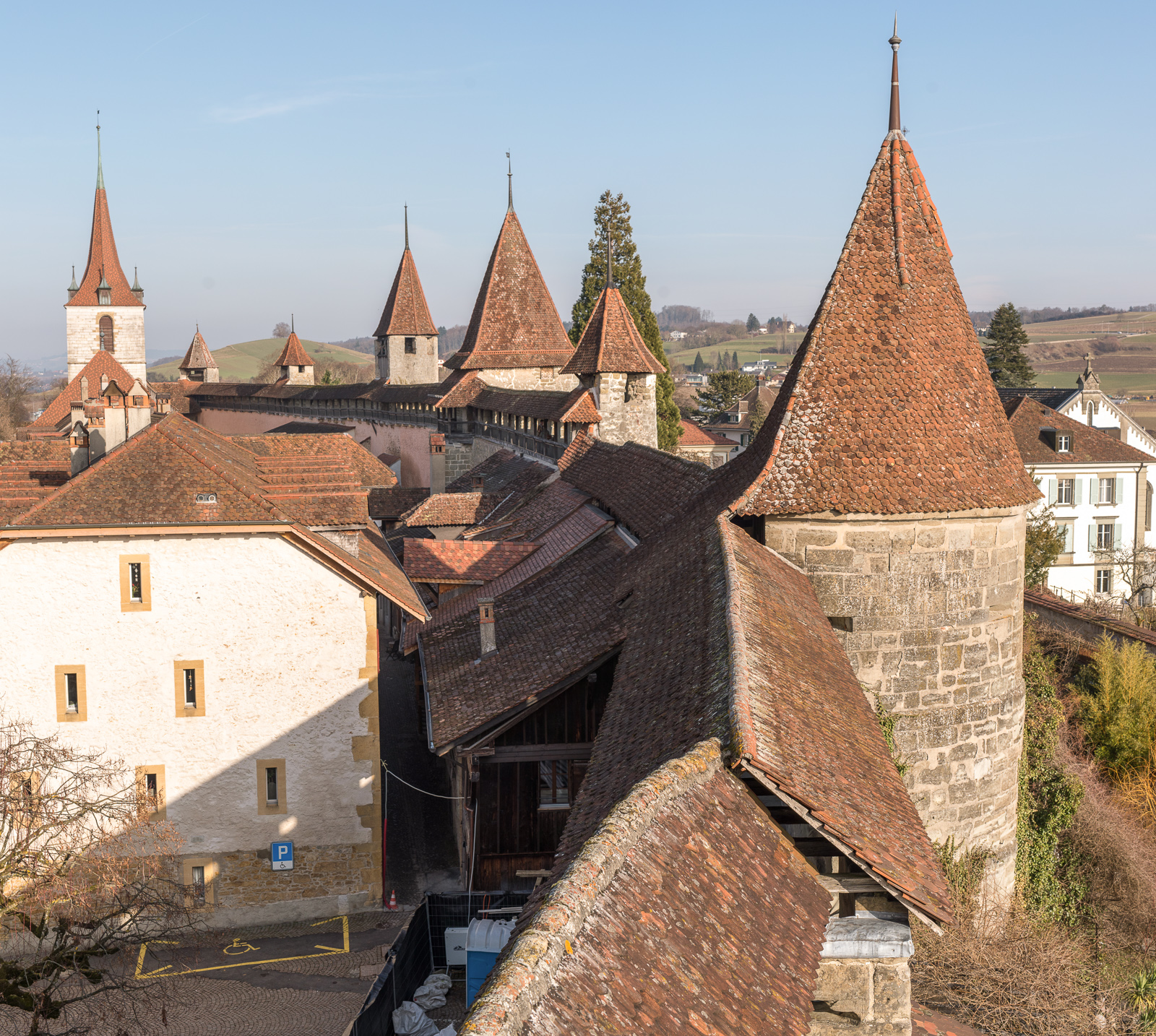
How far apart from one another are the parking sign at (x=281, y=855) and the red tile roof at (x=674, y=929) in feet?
35.4

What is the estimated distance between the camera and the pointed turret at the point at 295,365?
210ft

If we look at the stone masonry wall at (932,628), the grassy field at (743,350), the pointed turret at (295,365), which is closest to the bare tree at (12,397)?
the pointed turret at (295,365)

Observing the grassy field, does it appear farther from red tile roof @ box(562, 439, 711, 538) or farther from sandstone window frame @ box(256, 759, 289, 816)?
sandstone window frame @ box(256, 759, 289, 816)

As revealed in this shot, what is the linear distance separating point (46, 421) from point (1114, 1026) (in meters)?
43.6

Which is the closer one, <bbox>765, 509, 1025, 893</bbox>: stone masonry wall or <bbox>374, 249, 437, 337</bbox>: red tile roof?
<bbox>765, 509, 1025, 893</bbox>: stone masonry wall

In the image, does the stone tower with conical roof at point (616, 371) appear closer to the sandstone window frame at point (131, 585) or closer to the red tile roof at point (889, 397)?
the sandstone window frame at point (131, 585)

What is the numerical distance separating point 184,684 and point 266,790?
1.81 meters

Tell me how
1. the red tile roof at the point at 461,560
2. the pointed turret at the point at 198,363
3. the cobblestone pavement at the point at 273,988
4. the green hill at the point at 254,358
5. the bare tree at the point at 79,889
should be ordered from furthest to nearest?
the green hill at the point at 254,358, the pointed turret at the point at 198,363, the red tile roof at the point at 461,560, the cobblestone pavement at the point at 273,988, the bare tree at the point at 79,889

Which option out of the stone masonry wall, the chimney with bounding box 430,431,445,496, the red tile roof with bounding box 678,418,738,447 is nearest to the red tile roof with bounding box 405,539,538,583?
the stone masonry wall

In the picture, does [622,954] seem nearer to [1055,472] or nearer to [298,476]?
[298,476]

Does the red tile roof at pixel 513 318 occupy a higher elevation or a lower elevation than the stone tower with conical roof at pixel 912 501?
higher

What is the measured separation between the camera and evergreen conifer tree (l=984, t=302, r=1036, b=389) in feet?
189

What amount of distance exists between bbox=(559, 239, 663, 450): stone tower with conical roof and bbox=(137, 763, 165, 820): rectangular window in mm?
14426

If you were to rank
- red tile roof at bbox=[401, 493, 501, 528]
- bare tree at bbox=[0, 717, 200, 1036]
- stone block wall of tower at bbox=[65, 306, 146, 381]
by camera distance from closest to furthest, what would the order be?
bare tree at bbox=[0, 717, 200, 1036], red tile roof at bbox=[401, 493, 501, 528], stone block wall of tower at bbox=[65, 306, 146, 381]
